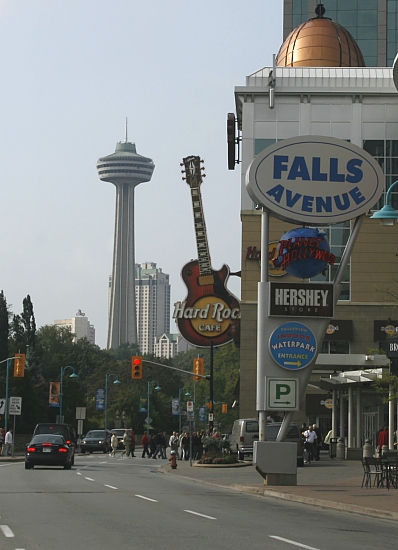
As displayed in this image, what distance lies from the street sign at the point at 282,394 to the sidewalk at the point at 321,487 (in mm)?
2155

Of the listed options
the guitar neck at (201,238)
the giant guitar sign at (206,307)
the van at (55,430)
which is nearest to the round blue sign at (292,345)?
the van at (55,430)

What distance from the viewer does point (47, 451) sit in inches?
1512

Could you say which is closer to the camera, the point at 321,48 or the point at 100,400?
the point at 321,48

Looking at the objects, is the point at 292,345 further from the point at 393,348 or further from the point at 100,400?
the point at 100,400

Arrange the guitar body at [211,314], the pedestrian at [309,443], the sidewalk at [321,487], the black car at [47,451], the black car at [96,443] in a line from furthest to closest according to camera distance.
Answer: the black car at [96,443] → the guitar body at [211,314] → the pedestrian at [309,443] → the black car at [47,451] → the sidewalk at [321,487]

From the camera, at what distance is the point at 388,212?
25.4 meters

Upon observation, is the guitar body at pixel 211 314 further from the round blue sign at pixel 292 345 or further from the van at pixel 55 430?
the round blue sign at pixel 292 345

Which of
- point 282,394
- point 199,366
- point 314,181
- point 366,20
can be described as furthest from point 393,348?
point 366,20

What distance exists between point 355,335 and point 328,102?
15.4 metres

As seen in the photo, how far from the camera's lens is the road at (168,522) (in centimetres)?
1362

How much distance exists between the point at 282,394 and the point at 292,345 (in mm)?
1362

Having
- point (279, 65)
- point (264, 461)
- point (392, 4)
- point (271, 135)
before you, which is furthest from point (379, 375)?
point (392, 4)

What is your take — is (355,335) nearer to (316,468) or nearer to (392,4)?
(316,468)

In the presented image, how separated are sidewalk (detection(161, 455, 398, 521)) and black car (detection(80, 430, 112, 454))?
90.5 feet
